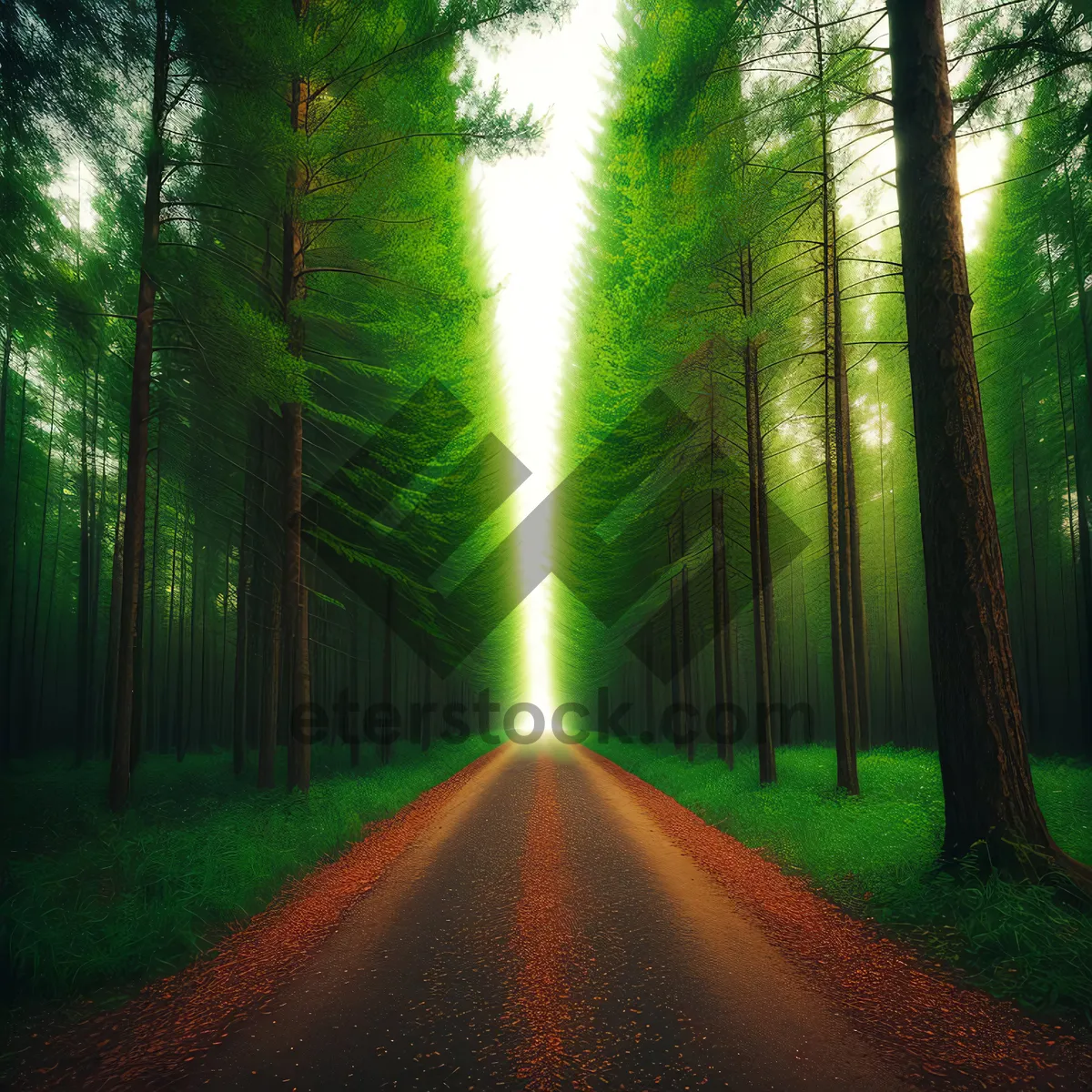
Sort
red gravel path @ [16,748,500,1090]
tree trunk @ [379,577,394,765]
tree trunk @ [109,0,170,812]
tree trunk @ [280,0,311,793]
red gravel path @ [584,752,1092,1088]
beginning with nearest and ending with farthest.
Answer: red gravel path @ [584,752,1092,1088] < red gravel path @ [16,748,500,1090] < tree trunk @ [109,0,170,812] < tree trunk @ [280,0,311,793] < tree trunk @ [379,577,394,765]

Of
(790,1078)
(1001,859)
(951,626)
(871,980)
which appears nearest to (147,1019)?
(790,1078)

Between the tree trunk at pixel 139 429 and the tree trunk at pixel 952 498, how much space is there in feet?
28.4

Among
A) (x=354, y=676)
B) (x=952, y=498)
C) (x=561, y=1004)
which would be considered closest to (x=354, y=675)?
(x=354, y=676)

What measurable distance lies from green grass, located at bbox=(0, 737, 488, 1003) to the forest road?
1.15 m

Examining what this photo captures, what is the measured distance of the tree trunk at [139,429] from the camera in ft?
25.9

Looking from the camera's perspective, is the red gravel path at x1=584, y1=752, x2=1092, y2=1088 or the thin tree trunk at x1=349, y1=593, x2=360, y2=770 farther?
the thin tree trunk at x1=349, y1=593, x2=360, y2=770

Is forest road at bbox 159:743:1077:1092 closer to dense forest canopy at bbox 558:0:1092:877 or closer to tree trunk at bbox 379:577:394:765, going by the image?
dense forest canopy at bbox 558:0:1092:877

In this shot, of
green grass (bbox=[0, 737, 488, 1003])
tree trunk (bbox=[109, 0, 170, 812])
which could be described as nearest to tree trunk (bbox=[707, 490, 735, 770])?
green grass (bbox=[0, 737, 488, 1003])

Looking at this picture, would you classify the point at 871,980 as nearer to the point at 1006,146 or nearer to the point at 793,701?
the point at 1006,146

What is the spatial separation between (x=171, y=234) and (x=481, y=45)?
16.3ft

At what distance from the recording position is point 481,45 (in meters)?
7.59

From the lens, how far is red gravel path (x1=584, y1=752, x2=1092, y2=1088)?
3.03 meters

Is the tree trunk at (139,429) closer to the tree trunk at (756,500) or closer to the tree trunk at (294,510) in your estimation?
the tree trunk at (294,510)

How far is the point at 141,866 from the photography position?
5.52 meters
